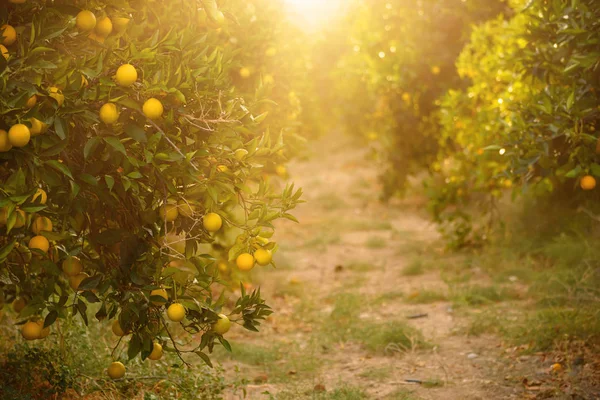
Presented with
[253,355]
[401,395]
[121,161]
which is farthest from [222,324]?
[253,355]

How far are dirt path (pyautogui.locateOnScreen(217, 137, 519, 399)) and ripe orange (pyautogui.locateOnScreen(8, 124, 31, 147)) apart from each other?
1.91 meters

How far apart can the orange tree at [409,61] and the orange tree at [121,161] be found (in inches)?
241

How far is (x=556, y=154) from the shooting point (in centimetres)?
406

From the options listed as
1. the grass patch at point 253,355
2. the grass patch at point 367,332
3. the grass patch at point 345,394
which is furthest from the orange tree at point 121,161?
the grass patch at point 367,332

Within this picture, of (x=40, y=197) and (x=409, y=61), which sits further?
(x=409, y=61)

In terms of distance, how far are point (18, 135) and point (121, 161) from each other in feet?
Result: 1.42

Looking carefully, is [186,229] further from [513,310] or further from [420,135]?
[420,135]

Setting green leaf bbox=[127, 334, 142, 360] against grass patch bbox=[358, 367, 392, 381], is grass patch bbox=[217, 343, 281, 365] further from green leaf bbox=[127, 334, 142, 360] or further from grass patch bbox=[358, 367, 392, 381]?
green leaf bbox=[127, 334, 142, 360]

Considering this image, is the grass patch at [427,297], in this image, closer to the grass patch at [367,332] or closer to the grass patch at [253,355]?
the grass patch at [367,332]

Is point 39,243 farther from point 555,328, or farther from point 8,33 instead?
point 555,328

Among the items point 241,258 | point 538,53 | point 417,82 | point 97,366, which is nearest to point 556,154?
point 538,53

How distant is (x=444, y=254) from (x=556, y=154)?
3.65m

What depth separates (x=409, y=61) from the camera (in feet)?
29.0

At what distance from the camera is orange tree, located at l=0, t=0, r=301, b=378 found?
248 cm
